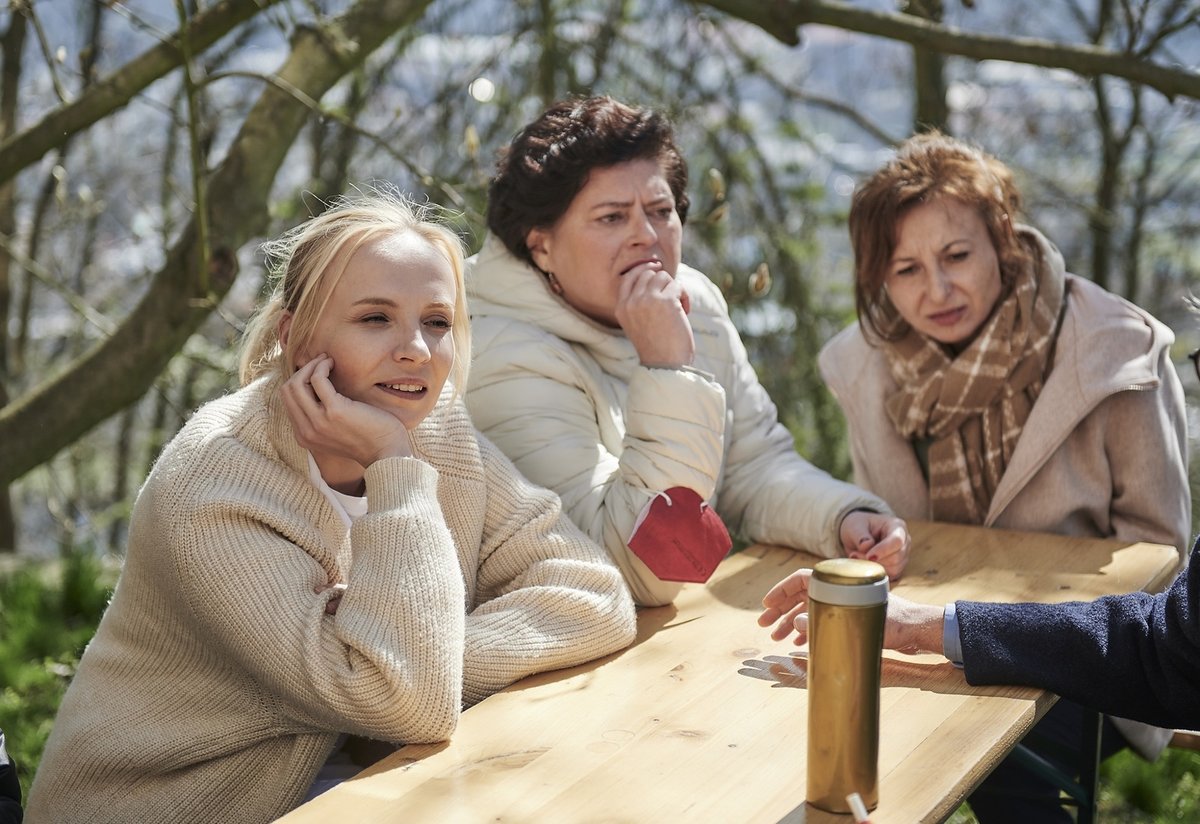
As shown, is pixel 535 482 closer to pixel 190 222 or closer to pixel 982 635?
pixel 982 635

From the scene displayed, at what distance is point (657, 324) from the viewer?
8.31 feet

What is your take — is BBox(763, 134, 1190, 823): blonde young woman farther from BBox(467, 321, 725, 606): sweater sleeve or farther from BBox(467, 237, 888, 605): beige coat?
BBox(467, 321, 725, 606): sweater sleeve

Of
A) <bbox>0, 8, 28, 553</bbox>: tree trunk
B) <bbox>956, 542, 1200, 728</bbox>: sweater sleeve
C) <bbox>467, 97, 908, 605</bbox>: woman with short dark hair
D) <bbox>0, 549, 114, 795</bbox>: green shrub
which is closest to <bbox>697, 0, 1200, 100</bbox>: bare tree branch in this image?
<bbox>467, 97, 908, 605</bbox>: woman with short dark hair

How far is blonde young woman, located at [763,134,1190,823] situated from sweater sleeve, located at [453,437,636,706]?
3.82ft

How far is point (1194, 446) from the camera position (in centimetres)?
548

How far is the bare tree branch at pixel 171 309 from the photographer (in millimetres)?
3264

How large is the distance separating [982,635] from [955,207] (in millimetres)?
1283

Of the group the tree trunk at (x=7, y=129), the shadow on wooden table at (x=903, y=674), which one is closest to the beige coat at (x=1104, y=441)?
the shadow on wooden table at (x=903, y=674)

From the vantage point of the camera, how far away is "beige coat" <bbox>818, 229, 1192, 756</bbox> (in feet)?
9.59

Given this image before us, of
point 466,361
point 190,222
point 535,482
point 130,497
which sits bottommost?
point 130,497

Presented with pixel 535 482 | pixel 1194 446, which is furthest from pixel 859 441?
pixel 1194 446

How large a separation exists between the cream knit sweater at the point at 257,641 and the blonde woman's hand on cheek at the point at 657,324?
2.06 ft

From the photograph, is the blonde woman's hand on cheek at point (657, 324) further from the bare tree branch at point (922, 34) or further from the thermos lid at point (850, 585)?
the bare tree branch at point (922, 34)

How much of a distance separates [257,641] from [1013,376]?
6.14 ft
